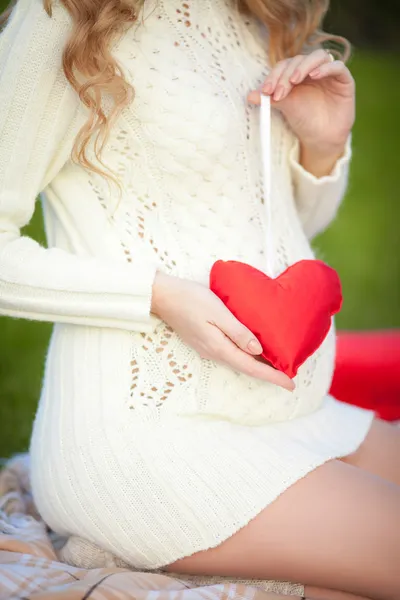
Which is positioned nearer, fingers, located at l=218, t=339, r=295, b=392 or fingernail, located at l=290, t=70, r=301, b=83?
fingers, located at l=218, t=339, r=295, b=392

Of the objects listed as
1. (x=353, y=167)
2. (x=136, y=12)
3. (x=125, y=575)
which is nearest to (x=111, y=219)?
(x=136, y=12)

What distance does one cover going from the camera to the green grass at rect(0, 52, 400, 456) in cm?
280

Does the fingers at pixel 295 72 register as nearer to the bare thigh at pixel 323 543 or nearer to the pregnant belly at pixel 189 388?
the pregnant belly at pixel 189 388

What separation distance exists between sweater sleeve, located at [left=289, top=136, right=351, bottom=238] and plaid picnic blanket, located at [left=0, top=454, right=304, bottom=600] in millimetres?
871

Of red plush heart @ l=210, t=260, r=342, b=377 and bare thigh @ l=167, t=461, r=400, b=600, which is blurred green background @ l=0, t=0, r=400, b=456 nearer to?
red plush heart @ l=210, t=260, r=342, b=377

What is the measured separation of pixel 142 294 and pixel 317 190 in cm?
60

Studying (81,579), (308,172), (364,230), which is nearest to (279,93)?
(308,172)

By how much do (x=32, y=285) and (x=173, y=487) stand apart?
1.41 ft

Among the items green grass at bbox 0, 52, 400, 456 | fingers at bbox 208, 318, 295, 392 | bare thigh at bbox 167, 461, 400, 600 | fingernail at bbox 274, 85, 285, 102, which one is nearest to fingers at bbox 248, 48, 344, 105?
fingernail at bbox 274, 85, 285, 102

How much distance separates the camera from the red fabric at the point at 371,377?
2.17 m

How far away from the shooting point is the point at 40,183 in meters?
1.29

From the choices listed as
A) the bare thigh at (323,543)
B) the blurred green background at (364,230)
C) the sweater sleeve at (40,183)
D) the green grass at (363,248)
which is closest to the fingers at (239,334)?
the sweater sleeve at (40,183)

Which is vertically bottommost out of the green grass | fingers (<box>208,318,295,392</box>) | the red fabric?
the green grass

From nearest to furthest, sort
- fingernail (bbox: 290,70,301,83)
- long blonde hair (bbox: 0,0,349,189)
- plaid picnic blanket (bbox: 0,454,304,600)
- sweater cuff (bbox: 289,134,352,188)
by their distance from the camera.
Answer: plaid picnic blanket (bbox: 0,454,304,600), long blonde hair (bbox: 0,0,349,189), fingernail (bbox: 290,70,301,83), sweater cuff (bbox: 289,134,352,188)
